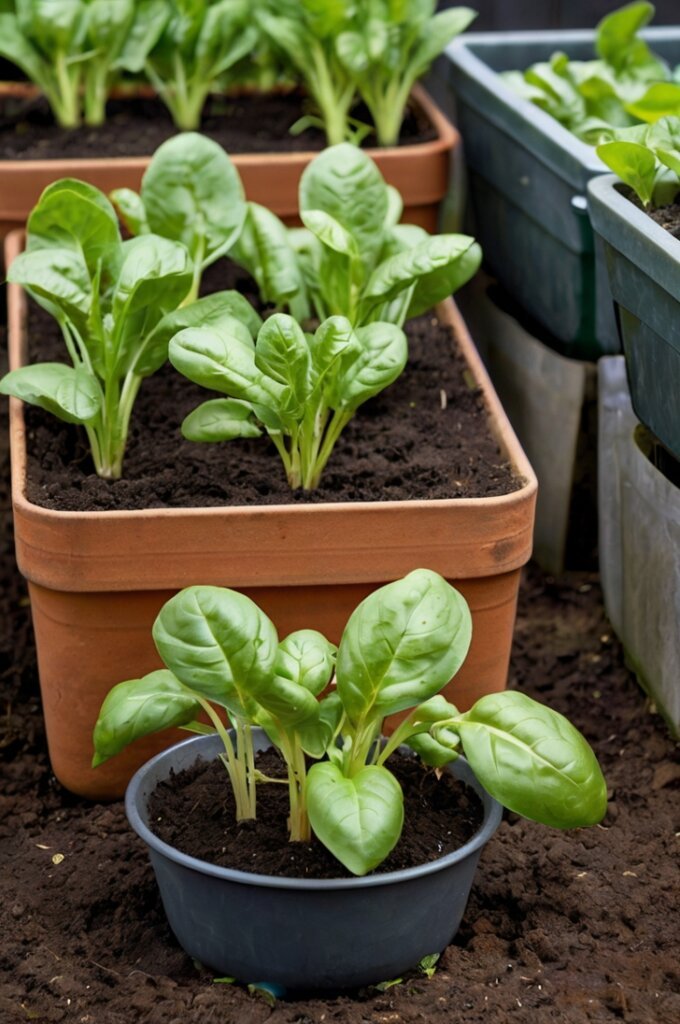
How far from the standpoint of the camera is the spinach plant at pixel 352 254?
4.99ft

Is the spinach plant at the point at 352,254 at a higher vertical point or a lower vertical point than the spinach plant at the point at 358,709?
higher

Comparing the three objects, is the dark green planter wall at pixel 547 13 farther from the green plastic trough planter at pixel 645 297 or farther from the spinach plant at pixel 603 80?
the green plastic trough planter at pixel 645 297

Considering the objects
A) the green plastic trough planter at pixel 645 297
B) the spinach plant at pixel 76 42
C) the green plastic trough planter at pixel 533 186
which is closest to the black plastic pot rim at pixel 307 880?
the green plastic trough planter at pixel 645 297

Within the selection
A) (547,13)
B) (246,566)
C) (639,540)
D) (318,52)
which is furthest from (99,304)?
(547,13)

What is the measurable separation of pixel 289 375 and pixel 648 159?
1.46 feet

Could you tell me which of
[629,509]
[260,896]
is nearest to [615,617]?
[629,509]

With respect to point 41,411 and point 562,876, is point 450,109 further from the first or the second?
point 562,876

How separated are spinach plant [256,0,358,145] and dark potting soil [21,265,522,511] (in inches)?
19.7

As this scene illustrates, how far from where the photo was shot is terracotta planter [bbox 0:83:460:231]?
76.1 inches

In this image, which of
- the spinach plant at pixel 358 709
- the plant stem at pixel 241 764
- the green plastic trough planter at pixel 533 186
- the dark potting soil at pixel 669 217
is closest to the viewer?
the spinach plant at pixel 358 709

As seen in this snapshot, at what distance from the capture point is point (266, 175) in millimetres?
1957

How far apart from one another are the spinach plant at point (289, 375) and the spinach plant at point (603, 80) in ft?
1.90

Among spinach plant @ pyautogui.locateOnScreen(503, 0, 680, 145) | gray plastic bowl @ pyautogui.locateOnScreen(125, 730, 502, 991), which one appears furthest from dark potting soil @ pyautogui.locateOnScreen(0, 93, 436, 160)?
gray plastic bowl @ pyautogui.locateOnScreen(125, 730, 502, 991)

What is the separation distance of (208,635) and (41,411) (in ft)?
1.93
